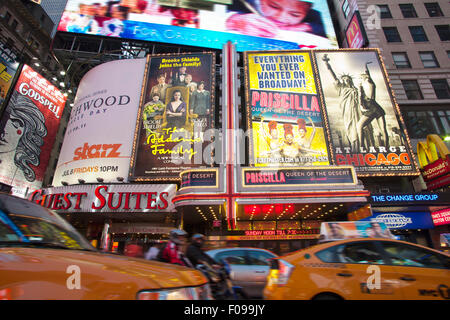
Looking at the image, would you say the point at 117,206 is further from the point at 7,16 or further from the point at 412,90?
the point at 7,16

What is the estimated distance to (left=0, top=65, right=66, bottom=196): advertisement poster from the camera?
1883 cm

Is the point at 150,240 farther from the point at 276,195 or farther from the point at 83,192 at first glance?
the point at 276,195

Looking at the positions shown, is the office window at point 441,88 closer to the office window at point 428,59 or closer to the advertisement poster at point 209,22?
the office window at point 428,59

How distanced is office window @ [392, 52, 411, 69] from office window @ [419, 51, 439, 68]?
61.1 inches

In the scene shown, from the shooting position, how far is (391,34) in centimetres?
2617

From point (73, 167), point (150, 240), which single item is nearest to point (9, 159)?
point (73, 167)

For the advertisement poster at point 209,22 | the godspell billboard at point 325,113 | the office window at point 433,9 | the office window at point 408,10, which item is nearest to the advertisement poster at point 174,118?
the godspell billboard at point 325,113

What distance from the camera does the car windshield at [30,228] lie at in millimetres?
2229

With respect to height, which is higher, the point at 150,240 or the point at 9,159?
the point at 9,159

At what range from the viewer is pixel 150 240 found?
19.6 metres

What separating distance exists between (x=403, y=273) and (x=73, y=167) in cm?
2180

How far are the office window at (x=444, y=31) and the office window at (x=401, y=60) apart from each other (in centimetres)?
474

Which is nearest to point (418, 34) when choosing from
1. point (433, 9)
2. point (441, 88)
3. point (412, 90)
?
point (433, 9)
